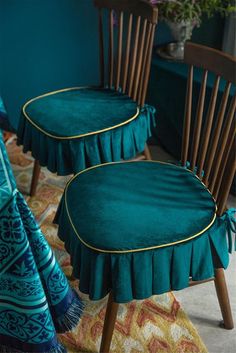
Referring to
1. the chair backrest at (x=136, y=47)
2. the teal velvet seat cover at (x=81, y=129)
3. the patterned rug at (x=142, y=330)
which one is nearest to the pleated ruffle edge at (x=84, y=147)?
the teal velvet seat cover at (x=81, y=129)

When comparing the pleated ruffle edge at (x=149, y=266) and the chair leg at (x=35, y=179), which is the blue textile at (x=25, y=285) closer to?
the pleated ruffle edge at (x=149, y=266)

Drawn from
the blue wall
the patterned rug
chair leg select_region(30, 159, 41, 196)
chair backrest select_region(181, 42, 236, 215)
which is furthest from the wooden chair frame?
the blue wall

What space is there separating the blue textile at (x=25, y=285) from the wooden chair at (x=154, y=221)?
0.31 feet

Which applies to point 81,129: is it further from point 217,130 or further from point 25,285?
point 25,285

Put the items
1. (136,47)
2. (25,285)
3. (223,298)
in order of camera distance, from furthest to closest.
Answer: (136,47) → (223,298) → (25,285)

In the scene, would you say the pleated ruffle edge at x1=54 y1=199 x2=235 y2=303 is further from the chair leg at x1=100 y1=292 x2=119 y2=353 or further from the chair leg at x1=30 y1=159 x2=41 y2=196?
the chair leg at x1=30 y1=159 x2=41 y2=196

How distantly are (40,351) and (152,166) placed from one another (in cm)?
62

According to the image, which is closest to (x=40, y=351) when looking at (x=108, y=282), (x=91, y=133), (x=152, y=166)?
(x=108, y=282)

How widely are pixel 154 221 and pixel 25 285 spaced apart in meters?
0.36

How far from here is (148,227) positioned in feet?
3.40

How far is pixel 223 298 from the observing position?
1255 mm

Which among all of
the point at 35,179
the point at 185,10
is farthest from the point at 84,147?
the point at 185,10

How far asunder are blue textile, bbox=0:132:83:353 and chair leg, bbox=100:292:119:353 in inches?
3.5

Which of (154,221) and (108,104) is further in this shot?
(108,104)
